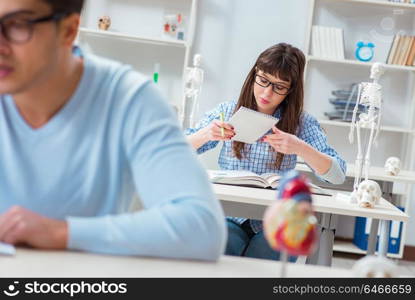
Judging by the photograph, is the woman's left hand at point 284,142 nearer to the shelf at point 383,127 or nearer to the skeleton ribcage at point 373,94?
the skeleton ribcage at point 373,94

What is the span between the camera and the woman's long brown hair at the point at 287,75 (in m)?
2.95

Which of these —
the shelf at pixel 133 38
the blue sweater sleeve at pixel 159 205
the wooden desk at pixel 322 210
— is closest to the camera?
the blue sweater sleeve at pixel 159 205

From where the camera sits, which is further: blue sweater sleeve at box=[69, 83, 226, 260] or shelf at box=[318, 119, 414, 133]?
shelf at box=[318, 119, 414, 133]

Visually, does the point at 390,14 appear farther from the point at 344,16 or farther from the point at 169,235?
the point at 169,235

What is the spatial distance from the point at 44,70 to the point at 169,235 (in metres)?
0.34

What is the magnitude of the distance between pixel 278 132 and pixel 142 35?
2.65 m

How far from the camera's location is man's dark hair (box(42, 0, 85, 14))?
1143 millimetres

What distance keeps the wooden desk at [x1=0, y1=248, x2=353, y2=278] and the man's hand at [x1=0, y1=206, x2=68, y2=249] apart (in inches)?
Answer: 0.7

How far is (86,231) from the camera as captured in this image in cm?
112

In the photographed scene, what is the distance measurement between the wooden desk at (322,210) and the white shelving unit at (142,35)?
8.57 feet

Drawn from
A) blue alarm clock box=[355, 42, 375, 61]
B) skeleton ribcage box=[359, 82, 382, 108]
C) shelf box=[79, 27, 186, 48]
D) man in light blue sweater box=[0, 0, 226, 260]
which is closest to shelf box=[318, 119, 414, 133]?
blue alarm clock box=[355, 42, 375, 61]

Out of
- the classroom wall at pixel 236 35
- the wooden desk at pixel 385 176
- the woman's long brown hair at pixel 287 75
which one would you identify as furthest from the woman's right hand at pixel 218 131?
the classroom wall at pixel 236 35

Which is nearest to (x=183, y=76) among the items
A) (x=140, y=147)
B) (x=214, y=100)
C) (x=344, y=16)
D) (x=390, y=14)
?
(x=214, y=100)

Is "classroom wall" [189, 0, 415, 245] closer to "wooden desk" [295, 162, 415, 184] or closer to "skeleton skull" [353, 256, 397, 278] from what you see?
"wooden desk" [295, 162, 415, 184]
